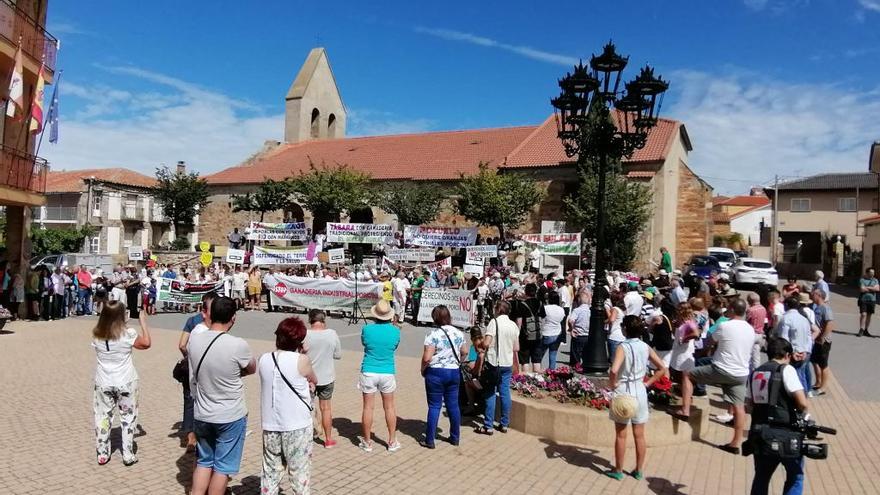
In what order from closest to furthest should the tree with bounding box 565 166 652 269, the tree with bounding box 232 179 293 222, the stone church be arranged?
the tree with bounding box 565 166 652 269 < the stone church < the tree with bounding box 232 179 293 222

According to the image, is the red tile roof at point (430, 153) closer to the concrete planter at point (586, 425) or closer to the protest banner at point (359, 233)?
the protest banner at point (359, 233)

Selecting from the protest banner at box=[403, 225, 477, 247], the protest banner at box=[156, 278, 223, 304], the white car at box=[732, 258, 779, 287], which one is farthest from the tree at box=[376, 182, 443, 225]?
the white car at box=[732, 258, 779, 287]

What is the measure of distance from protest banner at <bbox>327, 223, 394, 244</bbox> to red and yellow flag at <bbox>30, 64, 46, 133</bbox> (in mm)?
11027

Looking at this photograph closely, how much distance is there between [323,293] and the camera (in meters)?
20.3

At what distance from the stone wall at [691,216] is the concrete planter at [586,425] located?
2919cm

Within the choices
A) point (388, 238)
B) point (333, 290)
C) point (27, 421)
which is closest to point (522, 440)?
point (27, 421)

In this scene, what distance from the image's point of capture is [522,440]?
7.38m

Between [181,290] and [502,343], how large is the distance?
55.2 ft

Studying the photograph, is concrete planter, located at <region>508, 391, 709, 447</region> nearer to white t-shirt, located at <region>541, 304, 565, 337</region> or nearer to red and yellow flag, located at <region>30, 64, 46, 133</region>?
white t-shirt, located at <region>541, 304, 565, 337</region>

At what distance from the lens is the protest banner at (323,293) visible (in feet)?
63.3

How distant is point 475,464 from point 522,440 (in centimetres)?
107

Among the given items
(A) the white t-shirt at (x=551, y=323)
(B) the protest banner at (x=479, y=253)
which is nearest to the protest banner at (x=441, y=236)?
(B) the protest banner at (x=479, y=253)

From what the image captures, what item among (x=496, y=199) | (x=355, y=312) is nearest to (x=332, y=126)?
(x=496, y=199)

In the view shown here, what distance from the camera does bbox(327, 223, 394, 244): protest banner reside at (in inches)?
1000
